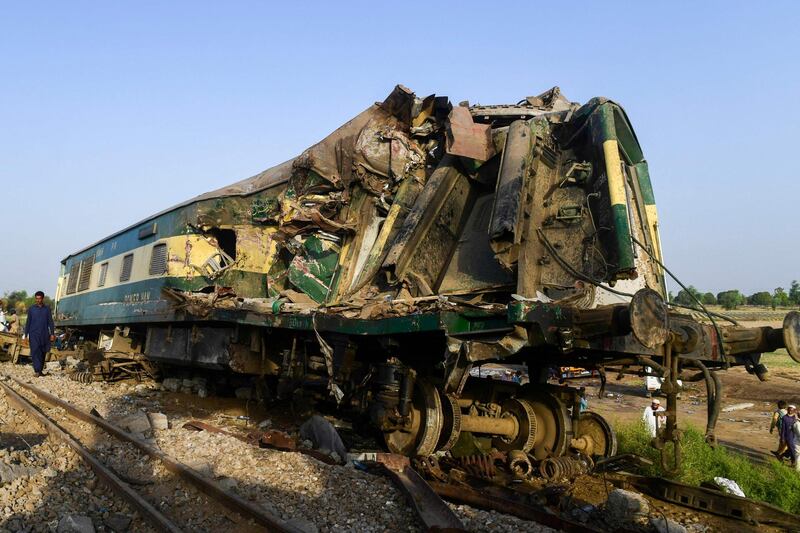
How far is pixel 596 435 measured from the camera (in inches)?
259

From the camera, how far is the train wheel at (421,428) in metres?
5.12

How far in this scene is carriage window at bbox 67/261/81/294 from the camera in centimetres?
1472

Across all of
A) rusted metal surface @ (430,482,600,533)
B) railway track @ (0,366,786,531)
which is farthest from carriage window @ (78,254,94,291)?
rusted metal surface @ (430,482,600,533)

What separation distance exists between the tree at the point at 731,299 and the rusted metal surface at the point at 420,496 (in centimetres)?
5767

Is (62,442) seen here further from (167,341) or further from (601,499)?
(601,499)

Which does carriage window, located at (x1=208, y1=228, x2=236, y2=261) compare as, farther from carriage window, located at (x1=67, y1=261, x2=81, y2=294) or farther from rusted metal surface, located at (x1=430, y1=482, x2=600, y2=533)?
carriage window, located at (x1=67, y1=261, x2=81, y2=294)

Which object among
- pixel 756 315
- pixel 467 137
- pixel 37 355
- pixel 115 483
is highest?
pixel 756 315

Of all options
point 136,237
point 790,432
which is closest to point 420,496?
point 790,432

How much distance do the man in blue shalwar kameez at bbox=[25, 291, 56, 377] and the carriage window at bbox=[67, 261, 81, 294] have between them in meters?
3.08

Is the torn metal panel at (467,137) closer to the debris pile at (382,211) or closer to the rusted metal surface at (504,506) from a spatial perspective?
the debris pile at (382,211)

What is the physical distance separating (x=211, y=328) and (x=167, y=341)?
158cm

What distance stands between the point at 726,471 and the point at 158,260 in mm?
8522

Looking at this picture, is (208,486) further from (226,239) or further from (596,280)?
(226,239)

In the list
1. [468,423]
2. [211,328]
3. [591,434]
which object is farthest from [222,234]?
[591,434]
